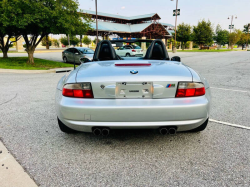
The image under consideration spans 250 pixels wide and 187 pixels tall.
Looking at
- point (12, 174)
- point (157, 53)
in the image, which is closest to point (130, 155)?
point (12, 174)

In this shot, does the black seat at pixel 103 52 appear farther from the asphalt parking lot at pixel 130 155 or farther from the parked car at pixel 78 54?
the parked car at pixel 78 54

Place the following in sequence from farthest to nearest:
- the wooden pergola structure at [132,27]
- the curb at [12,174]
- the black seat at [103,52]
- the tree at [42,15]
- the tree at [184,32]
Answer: the tree at [184,32], the wooden pergola structure at [132,27], the tree at [42,15], the black seat at [103,52], the curb at [12,174]

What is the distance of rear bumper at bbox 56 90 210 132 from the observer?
2.42m

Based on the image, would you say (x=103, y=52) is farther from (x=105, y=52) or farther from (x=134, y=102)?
(x=134, y=102)

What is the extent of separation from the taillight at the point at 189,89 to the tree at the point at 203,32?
2323 inches

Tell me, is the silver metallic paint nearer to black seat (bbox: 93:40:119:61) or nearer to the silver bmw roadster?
the silver bmw roadster

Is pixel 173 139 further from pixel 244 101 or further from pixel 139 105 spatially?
pixel 244 101

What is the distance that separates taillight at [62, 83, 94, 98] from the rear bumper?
0.06 metres

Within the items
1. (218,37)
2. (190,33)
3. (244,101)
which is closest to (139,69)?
(244,101)

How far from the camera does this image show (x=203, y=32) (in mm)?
56156

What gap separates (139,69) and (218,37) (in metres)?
77.9

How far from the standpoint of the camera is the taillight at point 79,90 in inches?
99.3

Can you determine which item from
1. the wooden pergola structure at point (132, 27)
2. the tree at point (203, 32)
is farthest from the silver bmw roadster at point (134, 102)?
the tree at point (203, 32)

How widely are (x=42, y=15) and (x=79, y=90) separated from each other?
12.9m
